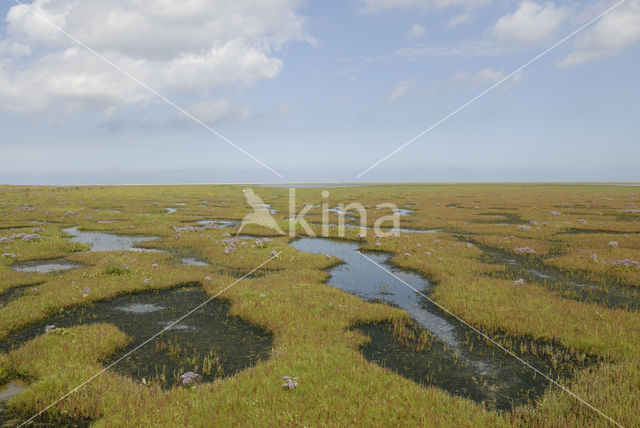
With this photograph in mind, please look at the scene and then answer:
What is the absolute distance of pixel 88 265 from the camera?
750 inches

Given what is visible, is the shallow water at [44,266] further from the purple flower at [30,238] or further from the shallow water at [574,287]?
the shallow water at [574,287]

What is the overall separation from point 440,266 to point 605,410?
12.5 metres

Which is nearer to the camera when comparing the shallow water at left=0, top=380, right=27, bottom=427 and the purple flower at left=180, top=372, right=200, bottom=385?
the shallow water at left=0, top=380, right=27, bottom=427

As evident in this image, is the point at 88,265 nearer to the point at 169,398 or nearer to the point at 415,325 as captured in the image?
the point at 169,398

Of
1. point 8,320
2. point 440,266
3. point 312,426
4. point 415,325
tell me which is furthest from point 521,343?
point 8,320

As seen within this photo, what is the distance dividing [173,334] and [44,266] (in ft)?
44.7

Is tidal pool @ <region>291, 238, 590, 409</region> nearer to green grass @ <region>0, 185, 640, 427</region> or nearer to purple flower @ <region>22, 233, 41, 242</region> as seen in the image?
green grass @ <region>0, 185, 640, 427</region>

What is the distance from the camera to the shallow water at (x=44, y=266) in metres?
18.2

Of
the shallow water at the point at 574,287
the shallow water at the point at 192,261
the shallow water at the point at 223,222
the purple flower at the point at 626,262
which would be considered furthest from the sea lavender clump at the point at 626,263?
the shallow water at the point at 223,222

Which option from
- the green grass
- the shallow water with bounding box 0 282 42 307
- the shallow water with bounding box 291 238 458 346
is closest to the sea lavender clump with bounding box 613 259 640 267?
the green grass

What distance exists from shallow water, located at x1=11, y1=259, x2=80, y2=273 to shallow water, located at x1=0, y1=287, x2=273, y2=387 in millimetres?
7309

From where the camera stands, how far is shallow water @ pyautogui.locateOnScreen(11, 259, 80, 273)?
18234mm

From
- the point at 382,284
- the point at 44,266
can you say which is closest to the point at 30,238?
the point at 44,266

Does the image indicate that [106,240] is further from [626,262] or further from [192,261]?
[626,262]
